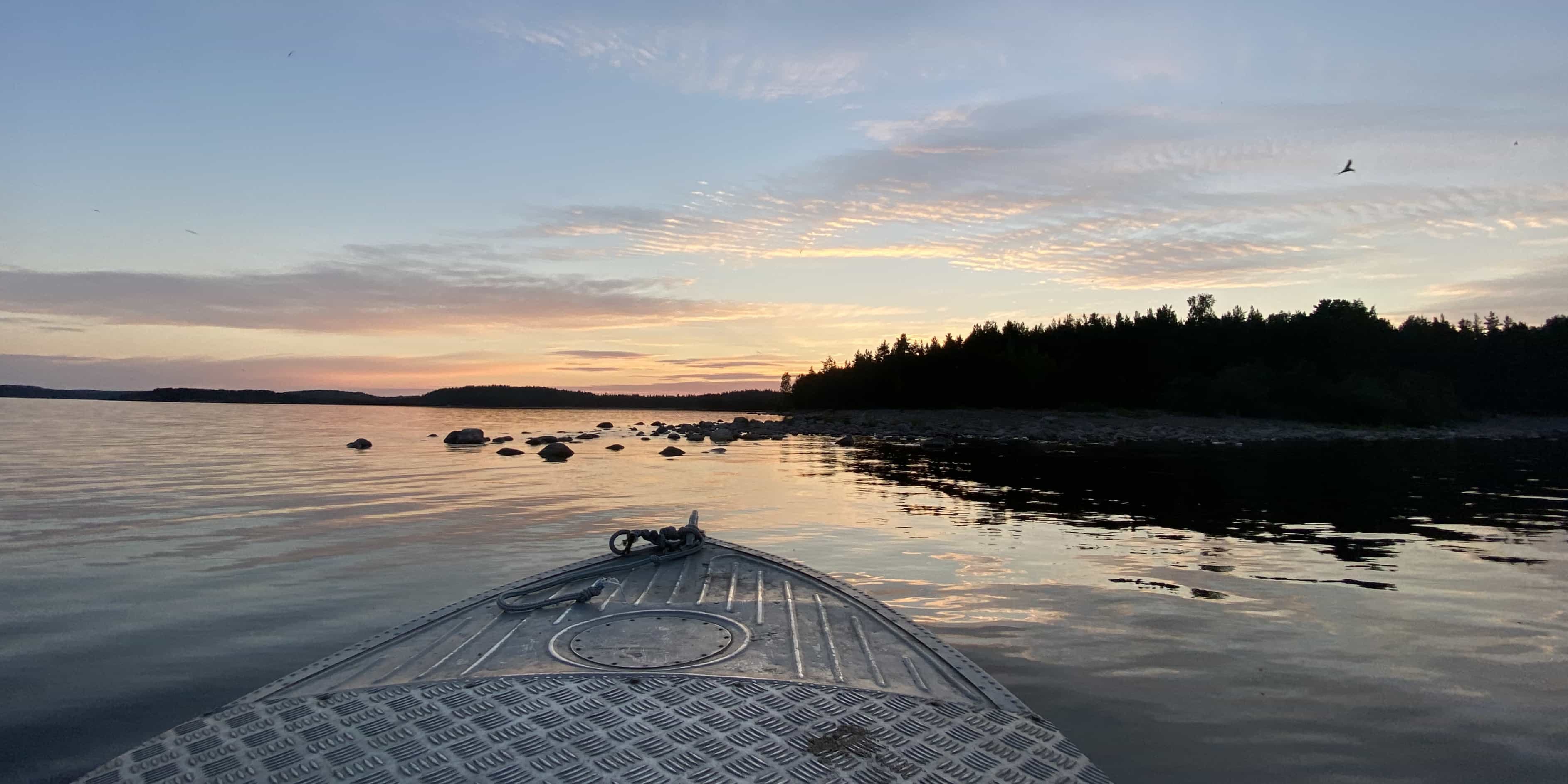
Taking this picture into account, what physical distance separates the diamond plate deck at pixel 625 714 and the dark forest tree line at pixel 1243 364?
58680 mm

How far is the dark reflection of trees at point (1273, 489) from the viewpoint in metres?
13.6

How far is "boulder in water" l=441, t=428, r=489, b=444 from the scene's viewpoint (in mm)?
38062

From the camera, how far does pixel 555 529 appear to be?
13047mm

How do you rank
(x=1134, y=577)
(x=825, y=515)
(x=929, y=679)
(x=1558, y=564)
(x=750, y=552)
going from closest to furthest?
(x=929, y=679) → (x=750, y=552) → (x=1134, y=577) → (x=1558, y=564) → (x=825, y=515)

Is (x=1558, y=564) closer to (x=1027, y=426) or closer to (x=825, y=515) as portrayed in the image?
(x=825, y=515)

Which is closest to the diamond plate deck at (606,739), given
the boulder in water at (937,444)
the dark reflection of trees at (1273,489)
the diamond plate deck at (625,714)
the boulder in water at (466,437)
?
the diamond plate deck at (625,714)

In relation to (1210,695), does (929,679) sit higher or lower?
higher

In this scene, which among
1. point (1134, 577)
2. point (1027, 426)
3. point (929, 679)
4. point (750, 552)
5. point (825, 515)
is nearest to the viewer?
point (929, 679)

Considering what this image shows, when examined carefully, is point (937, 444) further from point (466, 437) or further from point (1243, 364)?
point (1243, 364)

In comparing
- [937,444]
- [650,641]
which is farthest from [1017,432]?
[650,641]

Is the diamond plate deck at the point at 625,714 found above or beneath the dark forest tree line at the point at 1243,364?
beneath

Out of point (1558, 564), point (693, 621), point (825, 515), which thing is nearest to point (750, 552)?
point (693, 621)

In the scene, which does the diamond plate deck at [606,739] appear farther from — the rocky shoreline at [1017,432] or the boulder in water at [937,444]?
the boulder in water at [937,444]

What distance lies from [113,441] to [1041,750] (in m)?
41.7
